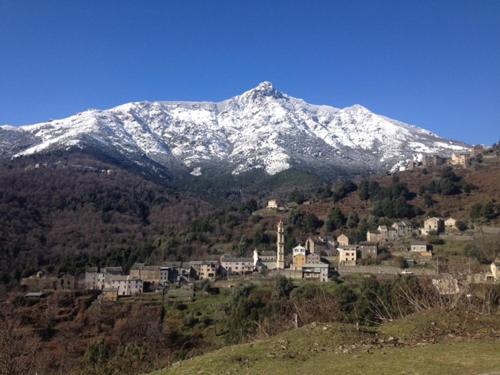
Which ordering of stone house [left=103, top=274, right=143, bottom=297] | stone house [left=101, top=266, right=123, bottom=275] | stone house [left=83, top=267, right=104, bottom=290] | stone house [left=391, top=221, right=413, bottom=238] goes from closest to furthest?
stone house [left=103, top=274, right=143, bottom=297] → stone house [left=83, top=267, right=104, bottom=290] → stone house [left=101, top=266, right=123, bottom=275] → stone house [left=391, top=221, right=413, bottom=238]

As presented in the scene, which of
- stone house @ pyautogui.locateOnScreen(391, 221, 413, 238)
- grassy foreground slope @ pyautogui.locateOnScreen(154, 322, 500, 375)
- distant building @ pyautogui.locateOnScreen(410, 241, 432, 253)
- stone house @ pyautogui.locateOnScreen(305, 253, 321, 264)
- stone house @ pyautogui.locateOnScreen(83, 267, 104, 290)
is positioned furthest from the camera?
stone house @ pyautogui.locateOnScreen(391, 221, 413, 238)

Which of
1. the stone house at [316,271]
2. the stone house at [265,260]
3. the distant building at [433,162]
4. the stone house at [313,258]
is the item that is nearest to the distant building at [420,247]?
the stone house at [316,271]

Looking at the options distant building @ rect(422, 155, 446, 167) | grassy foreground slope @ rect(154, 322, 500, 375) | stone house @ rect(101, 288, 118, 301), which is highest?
distant building @ rect(422, 155, 446, 167)

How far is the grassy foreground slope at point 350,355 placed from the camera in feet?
32.3

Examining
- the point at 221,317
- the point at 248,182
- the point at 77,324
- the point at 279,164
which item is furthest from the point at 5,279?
the point at 279,164

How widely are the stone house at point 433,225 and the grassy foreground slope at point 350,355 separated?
1967 inches

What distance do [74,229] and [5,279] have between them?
33310 mm

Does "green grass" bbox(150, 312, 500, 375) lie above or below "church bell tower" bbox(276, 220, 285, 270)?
below

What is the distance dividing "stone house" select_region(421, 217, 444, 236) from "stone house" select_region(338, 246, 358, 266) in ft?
30.9

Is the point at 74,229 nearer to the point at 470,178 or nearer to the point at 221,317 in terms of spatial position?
the point at 221,317

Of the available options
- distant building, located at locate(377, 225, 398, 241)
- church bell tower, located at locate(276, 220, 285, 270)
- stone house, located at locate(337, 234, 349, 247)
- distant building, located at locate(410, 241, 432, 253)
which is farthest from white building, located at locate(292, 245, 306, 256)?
distant building, located at locate(410, 241, 432, 253)

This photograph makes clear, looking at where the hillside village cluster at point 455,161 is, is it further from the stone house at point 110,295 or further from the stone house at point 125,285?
the stone house at point 110,295

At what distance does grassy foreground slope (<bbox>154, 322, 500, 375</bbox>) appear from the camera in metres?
9.84

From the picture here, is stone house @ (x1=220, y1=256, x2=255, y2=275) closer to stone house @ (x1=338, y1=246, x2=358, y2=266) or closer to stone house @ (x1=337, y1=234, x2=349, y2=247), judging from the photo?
stone house @ (x1=338, y1=246, x2=358, y2=266)
